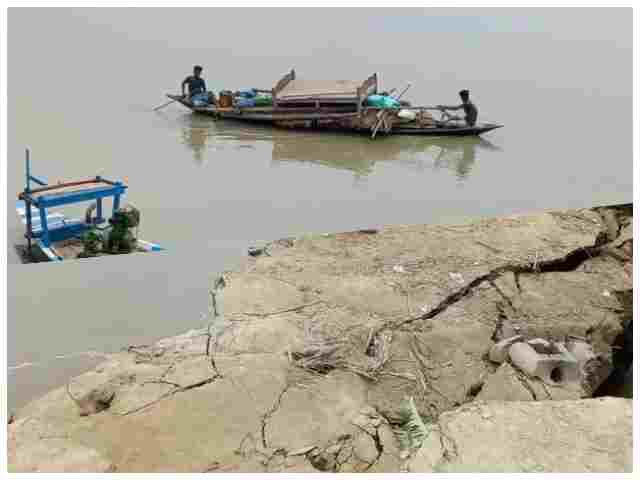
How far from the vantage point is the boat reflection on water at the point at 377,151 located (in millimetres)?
9367

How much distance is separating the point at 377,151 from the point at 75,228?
235 inches

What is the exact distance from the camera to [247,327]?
145 inches

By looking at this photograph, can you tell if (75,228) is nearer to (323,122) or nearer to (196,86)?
(323,122)

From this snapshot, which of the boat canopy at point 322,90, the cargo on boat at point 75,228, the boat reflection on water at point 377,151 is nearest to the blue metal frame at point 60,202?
the cargo on boat at point 75,228

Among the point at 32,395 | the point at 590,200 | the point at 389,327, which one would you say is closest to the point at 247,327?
the point at 389,327

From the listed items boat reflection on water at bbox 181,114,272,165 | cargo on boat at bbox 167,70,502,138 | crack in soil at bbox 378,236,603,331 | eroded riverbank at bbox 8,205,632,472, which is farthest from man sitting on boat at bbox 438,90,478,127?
eroded riverbank at bbox 8,205,632,472

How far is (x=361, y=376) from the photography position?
334cm

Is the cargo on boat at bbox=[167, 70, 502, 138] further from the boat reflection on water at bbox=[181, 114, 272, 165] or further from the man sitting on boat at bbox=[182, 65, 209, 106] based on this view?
the man sitting on boat at bbox=[182, 65, 209, 106]

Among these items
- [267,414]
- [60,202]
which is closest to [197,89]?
[60,202]

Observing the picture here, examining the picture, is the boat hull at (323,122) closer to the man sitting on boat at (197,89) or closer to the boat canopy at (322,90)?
the boat canopy at (322,90)

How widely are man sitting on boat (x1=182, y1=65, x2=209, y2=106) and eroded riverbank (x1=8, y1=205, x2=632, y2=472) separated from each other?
7459mm

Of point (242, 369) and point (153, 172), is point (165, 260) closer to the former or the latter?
point (242, 369)

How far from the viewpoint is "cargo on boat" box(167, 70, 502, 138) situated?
418 inches

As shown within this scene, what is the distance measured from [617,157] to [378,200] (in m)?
5.31
